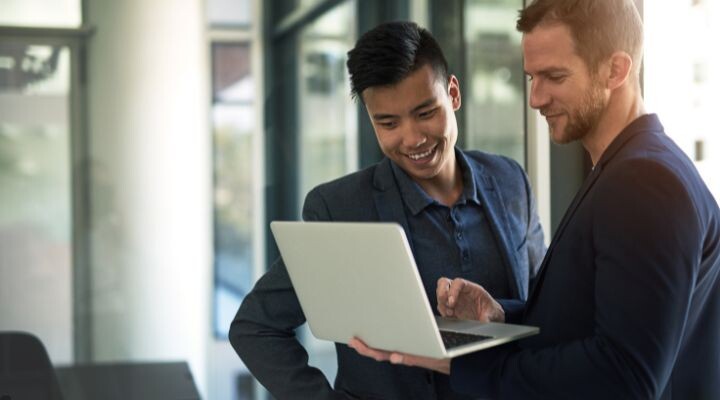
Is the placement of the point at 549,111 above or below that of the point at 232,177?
above

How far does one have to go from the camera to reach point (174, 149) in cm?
285

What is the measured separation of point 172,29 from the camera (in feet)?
9.33

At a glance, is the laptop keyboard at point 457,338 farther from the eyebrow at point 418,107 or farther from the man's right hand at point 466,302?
the eyebrow at point 418,107

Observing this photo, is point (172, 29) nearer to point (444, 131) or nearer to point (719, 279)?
point (444, 131)

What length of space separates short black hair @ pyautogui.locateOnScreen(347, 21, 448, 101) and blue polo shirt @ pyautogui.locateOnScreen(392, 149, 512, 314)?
20 centimetres

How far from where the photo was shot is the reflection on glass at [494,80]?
2.61 m

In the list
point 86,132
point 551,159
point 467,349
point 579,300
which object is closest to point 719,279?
point 579,300

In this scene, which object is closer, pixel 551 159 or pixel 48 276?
pixel 551 159

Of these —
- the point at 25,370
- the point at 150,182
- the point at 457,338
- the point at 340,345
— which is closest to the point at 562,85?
the point at 457,338

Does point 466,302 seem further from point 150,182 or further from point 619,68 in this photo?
point 150,182

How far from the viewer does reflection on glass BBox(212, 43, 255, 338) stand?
116 inches

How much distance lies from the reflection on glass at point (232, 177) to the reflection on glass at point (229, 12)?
0.08 metres

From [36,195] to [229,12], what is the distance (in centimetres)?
85

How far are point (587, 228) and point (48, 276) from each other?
72.3 inches
